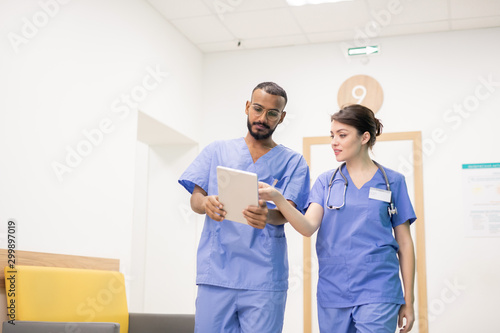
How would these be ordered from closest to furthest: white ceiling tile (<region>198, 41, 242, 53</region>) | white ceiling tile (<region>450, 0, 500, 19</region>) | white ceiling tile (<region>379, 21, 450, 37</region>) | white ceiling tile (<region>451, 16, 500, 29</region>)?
white ceiling tile (<region>450, 0, 500, 19</region>) → white ceiling tile (<region>451, 16, 500, 29</region>) → white ceiling tile (<region>379, 21, 450, 37</region>) → white ceiling tile (<region>198, 41, 242, 53</region>)

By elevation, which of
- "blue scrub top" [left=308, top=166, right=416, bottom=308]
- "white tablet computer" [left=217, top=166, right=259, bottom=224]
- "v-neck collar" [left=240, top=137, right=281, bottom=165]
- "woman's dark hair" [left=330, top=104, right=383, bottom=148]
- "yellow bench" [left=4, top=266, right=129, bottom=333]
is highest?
"woman's dark hair" [left=330, top=104, right=383, bottom=148]

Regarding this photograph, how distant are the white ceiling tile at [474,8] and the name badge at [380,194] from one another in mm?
2609

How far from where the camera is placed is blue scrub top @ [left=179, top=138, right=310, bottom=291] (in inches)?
76.1

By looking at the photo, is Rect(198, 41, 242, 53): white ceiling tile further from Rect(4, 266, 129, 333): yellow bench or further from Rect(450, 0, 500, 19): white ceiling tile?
Rect(4, 266, 129, 333): yellow bench

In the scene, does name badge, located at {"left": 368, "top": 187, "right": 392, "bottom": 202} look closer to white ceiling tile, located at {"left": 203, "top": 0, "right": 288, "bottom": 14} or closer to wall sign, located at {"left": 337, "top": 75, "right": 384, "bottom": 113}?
white ceiling tile, located at {"left": 203, "top": 0, "right": 288, "bottom": 14}

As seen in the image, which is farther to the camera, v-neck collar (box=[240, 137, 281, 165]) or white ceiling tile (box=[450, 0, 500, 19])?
white ceiling tile (box=[450, 0, 500, 19])

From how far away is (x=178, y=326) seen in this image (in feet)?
9.64

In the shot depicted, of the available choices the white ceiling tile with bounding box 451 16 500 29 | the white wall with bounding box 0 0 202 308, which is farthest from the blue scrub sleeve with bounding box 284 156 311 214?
the white ceiling tile with bounding box 451 16 500 29

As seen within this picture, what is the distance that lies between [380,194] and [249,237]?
54 centimetres

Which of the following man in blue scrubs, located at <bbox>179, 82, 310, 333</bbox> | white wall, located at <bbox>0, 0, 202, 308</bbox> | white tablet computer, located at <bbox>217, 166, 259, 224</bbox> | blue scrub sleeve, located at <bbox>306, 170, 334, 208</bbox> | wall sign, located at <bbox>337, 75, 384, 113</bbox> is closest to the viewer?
white tablet computer, located at <bbox>217, 166, 259, 224</bbox>

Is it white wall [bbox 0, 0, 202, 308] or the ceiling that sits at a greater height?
the ceiling

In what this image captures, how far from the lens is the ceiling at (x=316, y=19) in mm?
4176

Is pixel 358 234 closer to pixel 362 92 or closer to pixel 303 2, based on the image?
pixel 303 2

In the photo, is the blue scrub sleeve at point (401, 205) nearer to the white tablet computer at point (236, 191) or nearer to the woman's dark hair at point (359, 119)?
the woman's dark hair at point (359, 119)
